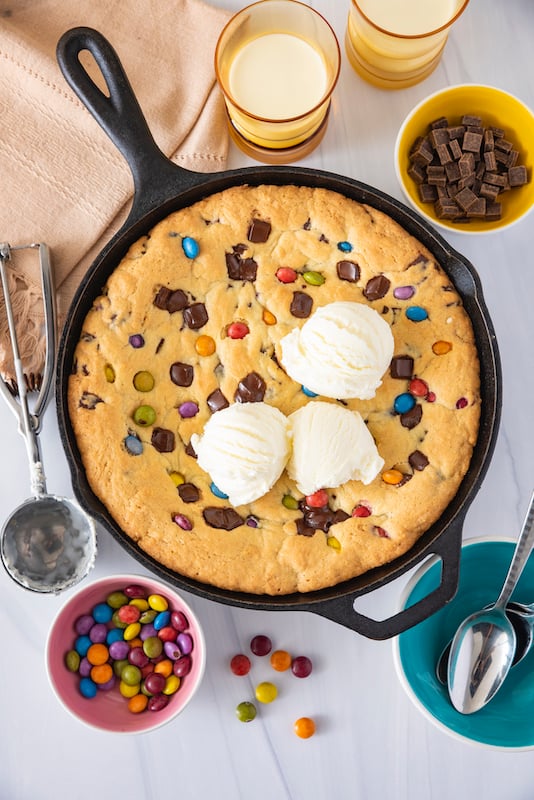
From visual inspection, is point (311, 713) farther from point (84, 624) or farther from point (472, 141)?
point (472, 141)

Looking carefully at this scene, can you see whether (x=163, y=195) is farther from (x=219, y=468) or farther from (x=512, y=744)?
(x=512, y=744)

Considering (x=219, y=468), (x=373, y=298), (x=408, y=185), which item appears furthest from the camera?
(x=408, y=185)

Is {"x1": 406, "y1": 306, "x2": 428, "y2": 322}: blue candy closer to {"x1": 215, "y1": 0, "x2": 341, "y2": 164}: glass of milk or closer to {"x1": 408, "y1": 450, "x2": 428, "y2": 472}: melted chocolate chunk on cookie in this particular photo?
{"x1": 408, "y1": 450, "x2": 428, "y2": 472}: melted chocolate chunk on cookie

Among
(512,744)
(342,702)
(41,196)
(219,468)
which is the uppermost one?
(41,196)

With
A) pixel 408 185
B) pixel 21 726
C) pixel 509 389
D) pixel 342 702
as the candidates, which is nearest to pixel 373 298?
pixel 408 185

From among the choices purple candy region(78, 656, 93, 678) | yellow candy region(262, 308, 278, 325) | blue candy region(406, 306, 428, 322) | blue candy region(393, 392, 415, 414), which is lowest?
purple candy region(78, 656, 93, 678)

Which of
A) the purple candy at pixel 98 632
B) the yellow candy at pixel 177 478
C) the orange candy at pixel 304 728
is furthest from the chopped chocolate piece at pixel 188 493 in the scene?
the orange candy at pixel 304 728

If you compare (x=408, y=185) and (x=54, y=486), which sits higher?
(x=408, y=185)

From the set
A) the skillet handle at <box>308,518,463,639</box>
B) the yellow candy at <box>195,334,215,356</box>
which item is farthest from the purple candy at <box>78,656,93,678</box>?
the yellow candy at <box>195,334,215,356</box>
